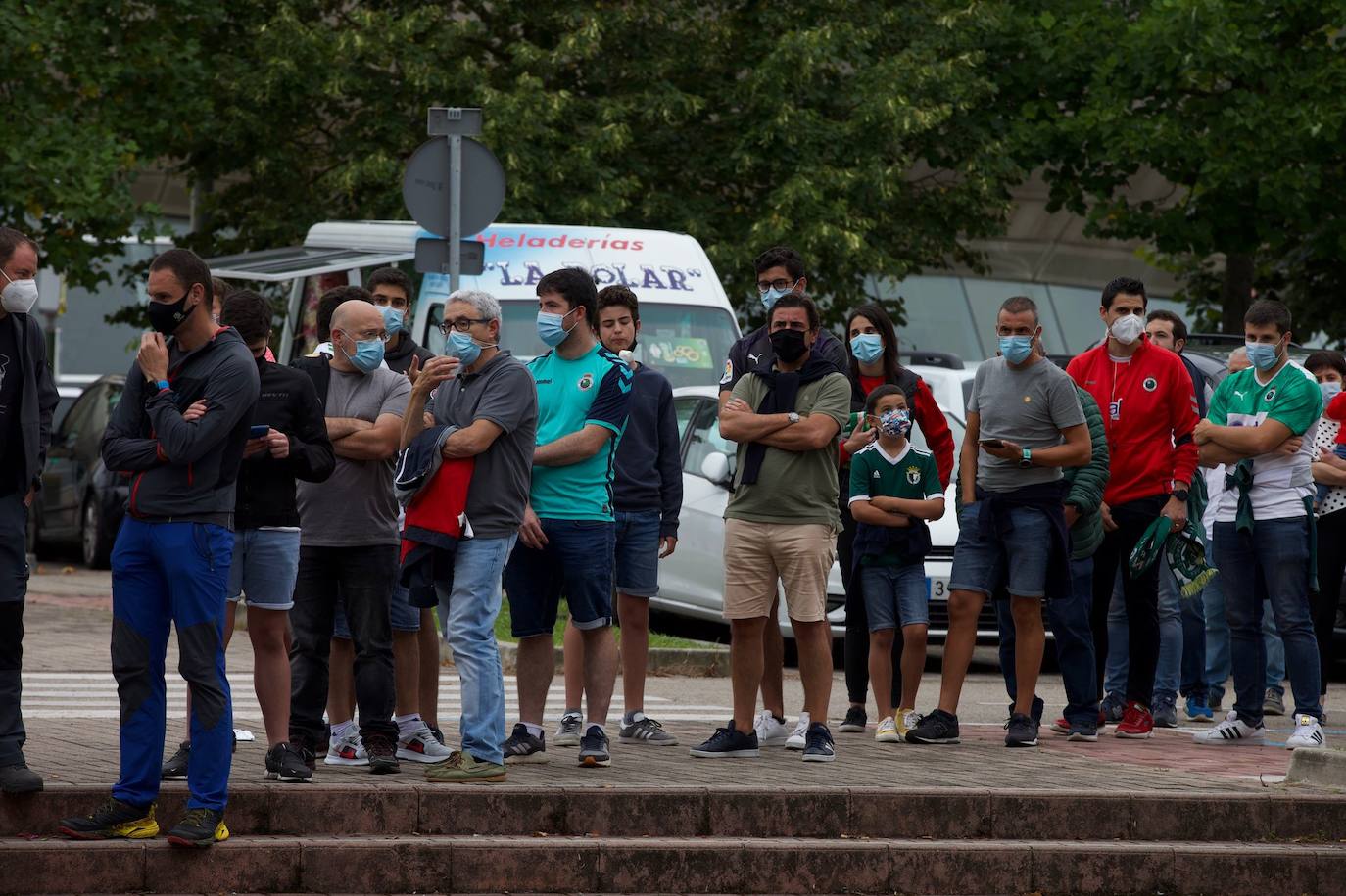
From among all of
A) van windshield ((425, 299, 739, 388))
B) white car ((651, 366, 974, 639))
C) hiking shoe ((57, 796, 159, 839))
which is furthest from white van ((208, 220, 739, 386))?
hiking shoe ((57, 796, 159, 839))

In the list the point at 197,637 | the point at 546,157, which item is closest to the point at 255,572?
the point at 197,637

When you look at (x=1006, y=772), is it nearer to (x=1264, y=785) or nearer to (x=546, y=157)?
(x=1264, y=785)

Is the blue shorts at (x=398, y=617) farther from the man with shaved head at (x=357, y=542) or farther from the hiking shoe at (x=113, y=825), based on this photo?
the hiking shoe at (x=113, y=825)

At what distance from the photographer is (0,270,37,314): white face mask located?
24.4ft

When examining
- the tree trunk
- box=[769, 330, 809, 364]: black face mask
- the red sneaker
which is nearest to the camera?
box=[769, 330, 809, 364]: black face mask

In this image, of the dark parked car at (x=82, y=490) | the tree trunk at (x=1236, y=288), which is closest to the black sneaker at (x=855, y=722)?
the dark parked car at (x=82, y=490)

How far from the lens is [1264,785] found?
28.2ft

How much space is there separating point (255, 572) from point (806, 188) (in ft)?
47.1

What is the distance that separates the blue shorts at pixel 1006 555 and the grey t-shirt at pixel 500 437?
2.54m

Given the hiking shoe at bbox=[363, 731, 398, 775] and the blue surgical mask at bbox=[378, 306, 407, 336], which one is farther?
the blue surgical mask at bbox=[378, 306, 407, 336]

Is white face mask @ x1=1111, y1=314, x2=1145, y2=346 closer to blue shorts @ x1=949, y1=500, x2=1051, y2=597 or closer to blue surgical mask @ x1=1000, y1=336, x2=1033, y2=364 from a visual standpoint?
blue surgical mask @ x1=1000, y1=336, x2=1033, y2=364

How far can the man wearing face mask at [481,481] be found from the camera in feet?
25.9

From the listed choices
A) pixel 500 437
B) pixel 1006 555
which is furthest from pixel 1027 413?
pixel 500 437

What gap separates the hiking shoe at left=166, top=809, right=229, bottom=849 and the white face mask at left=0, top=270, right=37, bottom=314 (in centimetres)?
187
